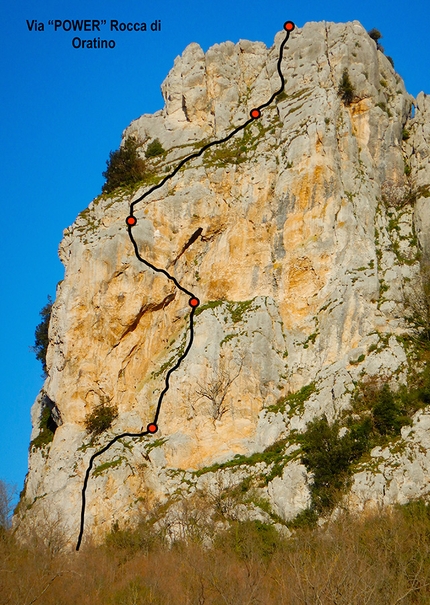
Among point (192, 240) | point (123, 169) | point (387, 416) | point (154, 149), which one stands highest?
point (154, 149)

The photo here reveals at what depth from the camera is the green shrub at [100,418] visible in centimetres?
3697

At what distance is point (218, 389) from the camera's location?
116 ft

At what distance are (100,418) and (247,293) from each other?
9804mm

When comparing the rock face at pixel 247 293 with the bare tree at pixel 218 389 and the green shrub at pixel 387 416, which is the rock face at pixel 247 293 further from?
the green shrub at pixel 387 416

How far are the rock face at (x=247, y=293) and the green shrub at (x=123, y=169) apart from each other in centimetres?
159

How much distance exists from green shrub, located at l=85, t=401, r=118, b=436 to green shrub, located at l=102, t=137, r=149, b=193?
14.6 m

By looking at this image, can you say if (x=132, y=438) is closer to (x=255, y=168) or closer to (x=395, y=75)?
(x=255, y=168)

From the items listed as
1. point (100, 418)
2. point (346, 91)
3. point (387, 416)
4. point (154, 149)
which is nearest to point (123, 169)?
point (154, 149)

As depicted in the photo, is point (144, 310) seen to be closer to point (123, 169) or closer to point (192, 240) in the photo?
point (192, 240)

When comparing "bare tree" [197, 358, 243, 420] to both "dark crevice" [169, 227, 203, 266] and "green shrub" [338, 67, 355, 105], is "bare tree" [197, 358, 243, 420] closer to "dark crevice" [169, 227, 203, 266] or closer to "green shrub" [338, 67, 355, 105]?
"dark crevice" [169, 227, 203, 266]

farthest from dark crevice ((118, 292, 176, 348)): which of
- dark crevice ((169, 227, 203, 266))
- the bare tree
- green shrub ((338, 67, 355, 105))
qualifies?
green shrub ((338, 67, 355, 105))

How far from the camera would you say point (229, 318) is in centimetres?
3759

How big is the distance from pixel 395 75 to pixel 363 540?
31374 millimetres

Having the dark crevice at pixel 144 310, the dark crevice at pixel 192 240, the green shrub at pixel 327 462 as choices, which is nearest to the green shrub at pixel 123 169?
the dark crevice at pixel 192 240
